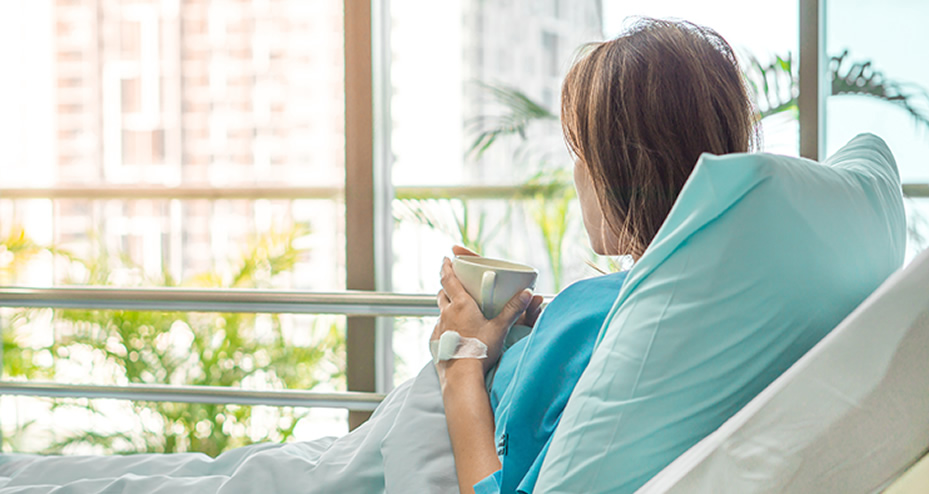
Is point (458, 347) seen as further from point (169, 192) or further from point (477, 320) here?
point (169, 192)

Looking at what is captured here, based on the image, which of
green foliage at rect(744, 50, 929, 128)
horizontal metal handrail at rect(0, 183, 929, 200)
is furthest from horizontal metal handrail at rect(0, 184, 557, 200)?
green foliage at rect(744, 50, 929, 128)

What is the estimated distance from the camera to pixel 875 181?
0.67 metres

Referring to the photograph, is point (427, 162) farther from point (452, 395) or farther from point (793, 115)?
point (452, 395)

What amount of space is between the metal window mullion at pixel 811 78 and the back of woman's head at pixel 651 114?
0.79 m

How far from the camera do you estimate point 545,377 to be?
0.76 meters

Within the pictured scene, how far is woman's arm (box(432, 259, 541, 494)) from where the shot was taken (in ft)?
2.63

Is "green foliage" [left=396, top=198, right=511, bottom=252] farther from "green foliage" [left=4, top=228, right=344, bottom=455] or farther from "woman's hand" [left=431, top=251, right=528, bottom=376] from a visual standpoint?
"woman's hand" [left=431, top=251, right=528, bottom=376]

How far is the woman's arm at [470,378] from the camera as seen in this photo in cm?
80

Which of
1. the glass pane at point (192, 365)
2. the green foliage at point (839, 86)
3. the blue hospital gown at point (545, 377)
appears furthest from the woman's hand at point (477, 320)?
the glass pane at point (192, 365)

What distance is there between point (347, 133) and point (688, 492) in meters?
1.42

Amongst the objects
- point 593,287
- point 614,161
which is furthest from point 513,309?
point 614,161

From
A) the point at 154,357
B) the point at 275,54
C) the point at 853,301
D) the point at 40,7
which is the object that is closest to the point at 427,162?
the point at 275,54

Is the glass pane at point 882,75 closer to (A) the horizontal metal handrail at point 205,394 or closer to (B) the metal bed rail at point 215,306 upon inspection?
(B) the metal bed rail at point 215,306

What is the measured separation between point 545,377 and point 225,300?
1.10 meters
